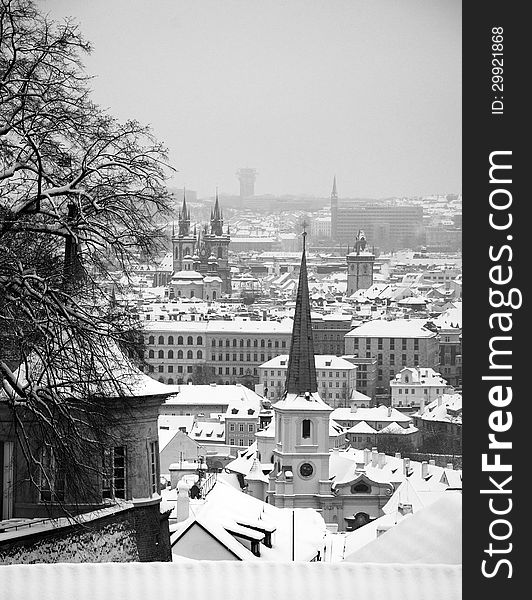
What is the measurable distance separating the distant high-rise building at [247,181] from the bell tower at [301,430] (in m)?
1.69

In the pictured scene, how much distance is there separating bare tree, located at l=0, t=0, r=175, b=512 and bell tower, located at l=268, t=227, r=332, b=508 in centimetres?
1371

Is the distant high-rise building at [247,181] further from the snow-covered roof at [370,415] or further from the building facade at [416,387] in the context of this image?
the building facade at [416,387]

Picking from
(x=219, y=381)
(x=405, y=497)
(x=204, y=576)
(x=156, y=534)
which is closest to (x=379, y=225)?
(x=219, y=381)

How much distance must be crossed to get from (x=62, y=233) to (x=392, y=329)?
28678 millimetres

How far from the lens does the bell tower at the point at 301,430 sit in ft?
56.4

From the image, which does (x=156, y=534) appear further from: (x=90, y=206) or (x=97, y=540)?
(x=90, y=206)

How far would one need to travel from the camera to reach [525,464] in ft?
5.32

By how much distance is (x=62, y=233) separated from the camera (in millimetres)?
2980

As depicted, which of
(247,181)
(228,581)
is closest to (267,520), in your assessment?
(228,581)

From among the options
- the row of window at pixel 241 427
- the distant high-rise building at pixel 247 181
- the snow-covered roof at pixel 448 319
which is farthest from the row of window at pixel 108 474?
the snow-covered roof at pixel 448 319

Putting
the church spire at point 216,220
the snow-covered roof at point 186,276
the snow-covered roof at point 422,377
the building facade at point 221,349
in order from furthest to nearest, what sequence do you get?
the snow-covered roof at point 186,276 < the snow-covered roof at point 422,377 < the building facade at point 221,349 < the church spire at point 216,220

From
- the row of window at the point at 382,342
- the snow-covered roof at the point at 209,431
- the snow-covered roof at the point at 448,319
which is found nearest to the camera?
the snow-covered roof at the point at 209,431

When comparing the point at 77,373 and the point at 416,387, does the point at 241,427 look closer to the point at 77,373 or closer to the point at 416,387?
the point at 416,387

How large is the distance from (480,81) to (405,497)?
41.1 feet
